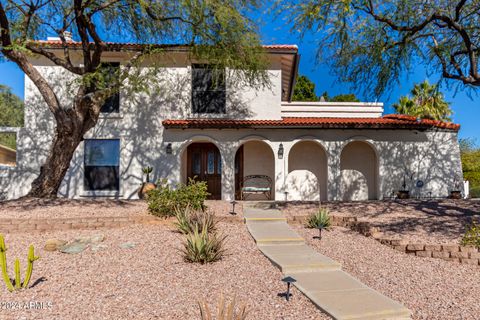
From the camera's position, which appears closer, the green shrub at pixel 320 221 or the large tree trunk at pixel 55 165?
the green shrub at pixel 320 221

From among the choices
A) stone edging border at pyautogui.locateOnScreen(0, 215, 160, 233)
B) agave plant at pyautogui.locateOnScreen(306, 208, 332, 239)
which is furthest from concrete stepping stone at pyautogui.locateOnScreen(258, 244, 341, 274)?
stone edging border at pyautogui.locateOnScreen(0, 215, 160, 233)

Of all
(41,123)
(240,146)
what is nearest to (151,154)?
(240,146)

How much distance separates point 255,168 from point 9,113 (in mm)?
33661

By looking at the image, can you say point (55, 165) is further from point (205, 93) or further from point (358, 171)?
point (358, 171)

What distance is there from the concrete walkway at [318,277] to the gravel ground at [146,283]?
0.75 feet

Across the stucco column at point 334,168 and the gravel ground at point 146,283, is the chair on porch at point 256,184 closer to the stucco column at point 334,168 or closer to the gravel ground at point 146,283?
the stucco column at point 334,168

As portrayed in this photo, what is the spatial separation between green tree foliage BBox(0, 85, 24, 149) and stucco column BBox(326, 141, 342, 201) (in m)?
34.5

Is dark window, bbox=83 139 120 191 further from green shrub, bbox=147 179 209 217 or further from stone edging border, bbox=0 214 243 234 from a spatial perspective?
stone edging border, bbox=0 214 243 234

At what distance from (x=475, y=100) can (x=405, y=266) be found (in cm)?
820

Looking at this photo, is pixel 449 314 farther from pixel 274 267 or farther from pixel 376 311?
pixel 274 267

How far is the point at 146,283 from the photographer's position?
202 inches

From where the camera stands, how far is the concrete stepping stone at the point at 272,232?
7.45 meters

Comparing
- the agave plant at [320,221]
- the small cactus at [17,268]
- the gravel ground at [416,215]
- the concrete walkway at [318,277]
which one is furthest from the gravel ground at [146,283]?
the gravel ground at [416,215]

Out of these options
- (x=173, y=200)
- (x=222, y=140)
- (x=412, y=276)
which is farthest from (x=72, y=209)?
(x=412, y=276)
